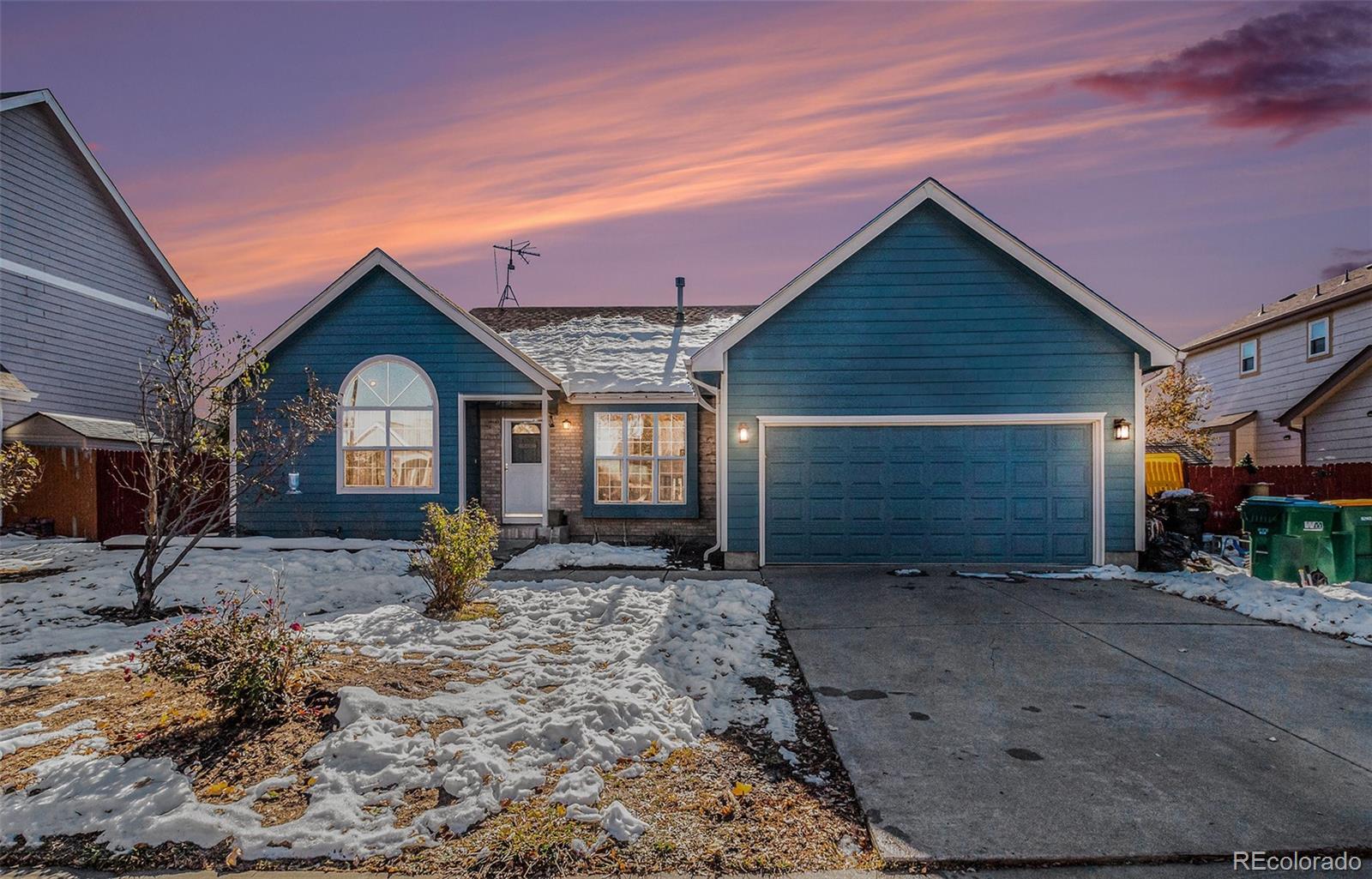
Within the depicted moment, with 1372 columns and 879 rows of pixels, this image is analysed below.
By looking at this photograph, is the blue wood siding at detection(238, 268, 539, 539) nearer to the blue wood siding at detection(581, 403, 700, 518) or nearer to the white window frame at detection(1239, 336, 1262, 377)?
the blue wood siding at detection(581, 403, 700, 518)

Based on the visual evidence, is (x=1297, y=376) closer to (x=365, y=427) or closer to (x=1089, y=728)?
(x=1089, y=728)

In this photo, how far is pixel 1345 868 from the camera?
278 centimetres

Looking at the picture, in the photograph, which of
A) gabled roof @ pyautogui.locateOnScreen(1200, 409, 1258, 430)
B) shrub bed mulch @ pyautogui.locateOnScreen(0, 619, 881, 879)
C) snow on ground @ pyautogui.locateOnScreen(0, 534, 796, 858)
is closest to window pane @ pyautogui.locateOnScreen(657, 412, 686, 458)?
snow on ground @ pyautogui.locateOnScreen(0, 534, 796, 858)

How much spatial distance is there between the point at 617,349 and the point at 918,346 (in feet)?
21.0

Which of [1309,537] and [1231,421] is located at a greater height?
[1231,421]

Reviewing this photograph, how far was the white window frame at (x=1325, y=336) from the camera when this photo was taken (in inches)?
663

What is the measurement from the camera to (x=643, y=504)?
12102 millimetres

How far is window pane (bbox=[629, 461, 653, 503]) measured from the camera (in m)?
12.2

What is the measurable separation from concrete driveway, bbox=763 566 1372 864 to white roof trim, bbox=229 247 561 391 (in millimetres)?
6571

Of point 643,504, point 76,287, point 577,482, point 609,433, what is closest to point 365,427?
point 577,482

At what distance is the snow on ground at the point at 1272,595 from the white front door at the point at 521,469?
8527 millimetres

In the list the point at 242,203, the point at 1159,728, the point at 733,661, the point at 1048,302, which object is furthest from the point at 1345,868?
the point at 242,203

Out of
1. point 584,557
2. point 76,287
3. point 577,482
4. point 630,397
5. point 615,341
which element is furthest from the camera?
point 76,287

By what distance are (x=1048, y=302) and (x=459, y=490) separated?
10.2 meters
